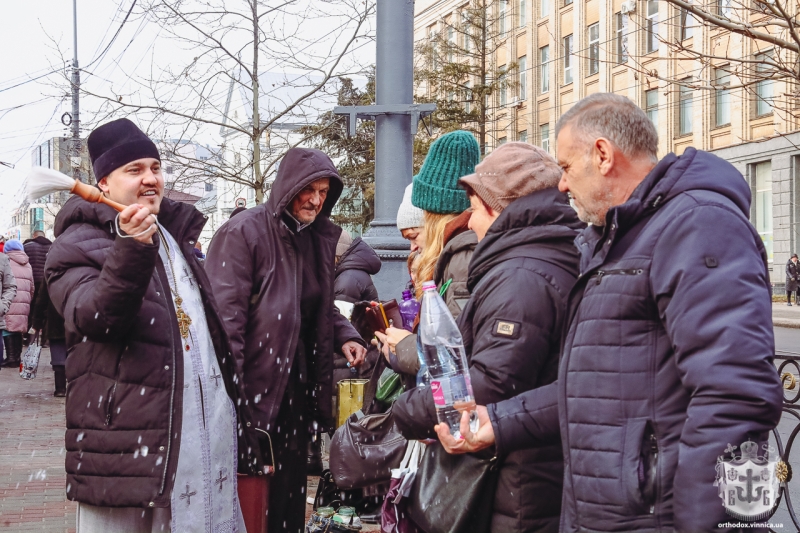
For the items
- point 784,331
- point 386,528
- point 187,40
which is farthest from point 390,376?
point 784,331

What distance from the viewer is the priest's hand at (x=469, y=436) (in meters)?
2.84

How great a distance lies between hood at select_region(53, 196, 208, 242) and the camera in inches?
130

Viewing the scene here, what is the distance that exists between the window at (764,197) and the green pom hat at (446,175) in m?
29.7

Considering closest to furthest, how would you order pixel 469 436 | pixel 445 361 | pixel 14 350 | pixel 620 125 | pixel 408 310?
pixel 620 125 → pixel 469 436 → pixel 445 361 → pixel 408 310 → pixel 14 350

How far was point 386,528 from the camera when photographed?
12.4 feet

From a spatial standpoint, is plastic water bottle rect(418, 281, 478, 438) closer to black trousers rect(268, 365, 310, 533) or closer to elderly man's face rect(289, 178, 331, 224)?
black trousers rect(268, 365, 310, 533)

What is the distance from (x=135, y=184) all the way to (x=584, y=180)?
68.2 inches

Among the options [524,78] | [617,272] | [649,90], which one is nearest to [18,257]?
[617,272]

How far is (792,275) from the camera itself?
2970 cm

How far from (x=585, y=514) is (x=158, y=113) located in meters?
12.6

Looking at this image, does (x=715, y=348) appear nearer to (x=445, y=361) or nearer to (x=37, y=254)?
(x=445, y=361)

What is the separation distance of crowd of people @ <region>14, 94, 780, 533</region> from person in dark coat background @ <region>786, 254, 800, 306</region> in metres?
27.8

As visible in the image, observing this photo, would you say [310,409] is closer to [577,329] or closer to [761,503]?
[577,329]

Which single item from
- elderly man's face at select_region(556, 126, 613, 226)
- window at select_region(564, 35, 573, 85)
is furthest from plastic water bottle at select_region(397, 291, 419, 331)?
window at select_region(564, 35, 573, 85)
